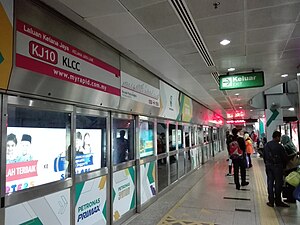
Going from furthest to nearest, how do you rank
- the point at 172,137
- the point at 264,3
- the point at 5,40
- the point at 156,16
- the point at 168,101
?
the point at 172,137 → the point at 168,101 → the point at 156,16 → the point at 264,3 → the point at 5,40

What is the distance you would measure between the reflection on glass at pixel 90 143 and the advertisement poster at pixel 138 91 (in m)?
0.71

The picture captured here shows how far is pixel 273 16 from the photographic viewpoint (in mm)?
3080

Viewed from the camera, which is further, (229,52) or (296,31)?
(229,52)

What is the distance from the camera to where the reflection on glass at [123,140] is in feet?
13.9

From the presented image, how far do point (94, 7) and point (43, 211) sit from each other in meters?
2.16

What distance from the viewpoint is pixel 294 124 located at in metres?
7.01

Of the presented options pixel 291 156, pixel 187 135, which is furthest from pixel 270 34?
pixel 187 135

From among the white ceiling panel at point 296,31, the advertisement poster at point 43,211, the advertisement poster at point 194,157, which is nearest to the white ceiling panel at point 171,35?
the white ceiling panel at point 296,31

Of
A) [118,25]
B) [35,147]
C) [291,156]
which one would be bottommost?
[291,156]

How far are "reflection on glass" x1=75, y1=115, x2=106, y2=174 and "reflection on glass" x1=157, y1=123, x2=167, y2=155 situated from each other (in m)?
2.40

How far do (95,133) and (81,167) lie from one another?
0.60 metres

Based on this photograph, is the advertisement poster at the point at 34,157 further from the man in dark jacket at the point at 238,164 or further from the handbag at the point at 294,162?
the man in dark jacket at the point at 238,164

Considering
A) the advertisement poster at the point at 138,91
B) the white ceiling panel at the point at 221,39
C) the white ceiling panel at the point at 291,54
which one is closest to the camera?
the white ceiling panel at the point at 221,39

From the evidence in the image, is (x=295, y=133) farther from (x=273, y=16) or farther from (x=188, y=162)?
(x=273, y=16)
